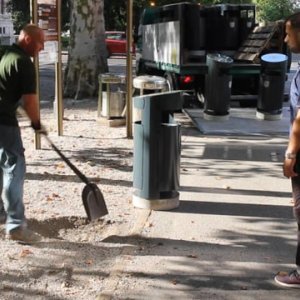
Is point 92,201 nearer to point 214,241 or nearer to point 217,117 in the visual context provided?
point 214,241

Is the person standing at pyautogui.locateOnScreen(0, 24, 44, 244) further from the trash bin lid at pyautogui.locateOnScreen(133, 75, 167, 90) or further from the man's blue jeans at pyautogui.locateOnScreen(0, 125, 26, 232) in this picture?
the trash bin lid at pyautogui.locateOnScreen(133, 75, 167, 90)

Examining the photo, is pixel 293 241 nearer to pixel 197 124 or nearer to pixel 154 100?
pixel 154 100

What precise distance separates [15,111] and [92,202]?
3.44 feet

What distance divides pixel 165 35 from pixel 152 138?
909 cm

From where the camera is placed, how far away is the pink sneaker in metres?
4.13

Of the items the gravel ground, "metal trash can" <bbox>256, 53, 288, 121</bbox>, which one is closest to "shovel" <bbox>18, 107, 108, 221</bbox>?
the gravel ground

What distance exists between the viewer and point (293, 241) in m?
5.12

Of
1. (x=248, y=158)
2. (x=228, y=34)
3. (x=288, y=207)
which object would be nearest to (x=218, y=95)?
(x=248, y=158)

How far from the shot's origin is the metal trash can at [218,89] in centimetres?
1131

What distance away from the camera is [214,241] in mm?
5098

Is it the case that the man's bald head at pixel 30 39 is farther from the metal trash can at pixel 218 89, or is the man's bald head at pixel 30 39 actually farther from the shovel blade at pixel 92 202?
the metal trash can at pixel 218 89

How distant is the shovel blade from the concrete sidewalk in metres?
0.27

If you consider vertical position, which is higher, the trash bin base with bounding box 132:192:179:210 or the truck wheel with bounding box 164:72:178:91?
the truck wheel with bounding box 164:72:178:91

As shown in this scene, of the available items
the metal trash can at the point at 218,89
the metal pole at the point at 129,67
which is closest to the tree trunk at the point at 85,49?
the metal trash can at the point at 218,89
